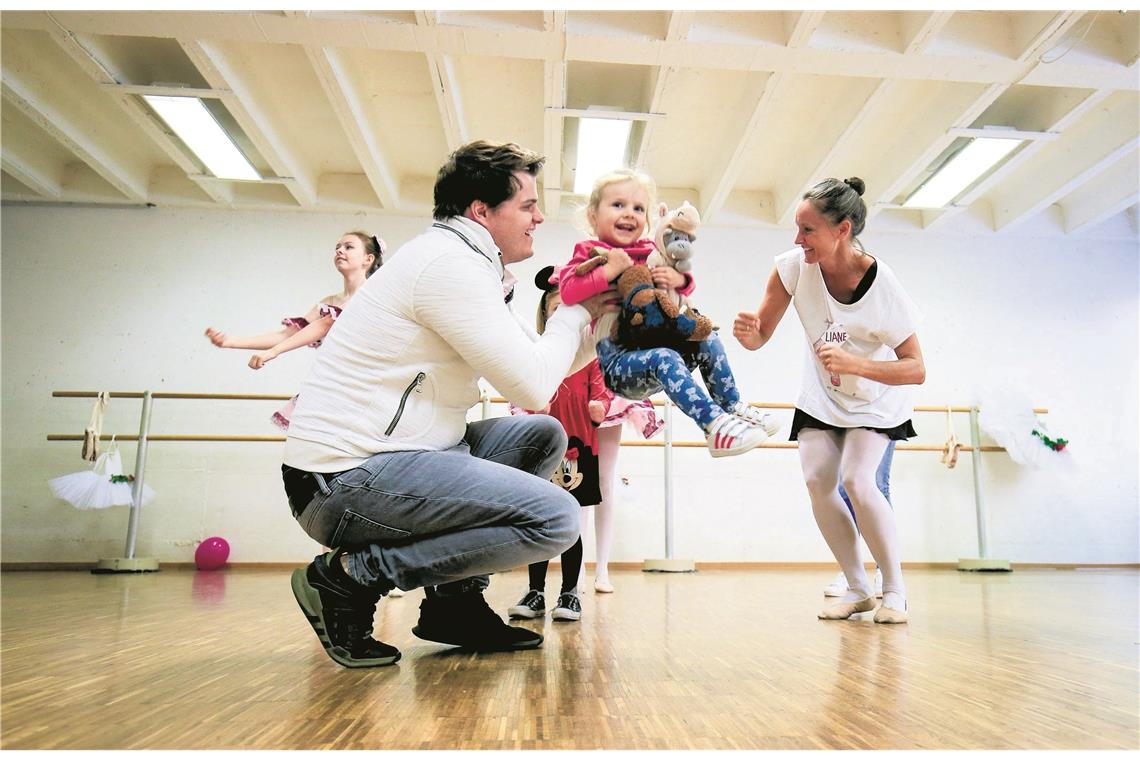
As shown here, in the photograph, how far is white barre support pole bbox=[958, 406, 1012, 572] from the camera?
16.1ft

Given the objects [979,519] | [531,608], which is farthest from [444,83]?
[979,519]

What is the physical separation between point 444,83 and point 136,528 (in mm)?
3217

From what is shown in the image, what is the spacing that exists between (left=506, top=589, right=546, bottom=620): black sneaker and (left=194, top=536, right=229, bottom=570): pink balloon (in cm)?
333

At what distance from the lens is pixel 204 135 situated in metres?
4.45

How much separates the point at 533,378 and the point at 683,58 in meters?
2.71

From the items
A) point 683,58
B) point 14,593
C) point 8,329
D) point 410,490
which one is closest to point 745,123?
point 683,58

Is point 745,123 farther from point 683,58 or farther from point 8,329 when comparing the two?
point 8,329

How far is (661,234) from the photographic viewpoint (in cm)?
157

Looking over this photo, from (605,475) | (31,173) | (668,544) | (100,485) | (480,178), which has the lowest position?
(668,544)

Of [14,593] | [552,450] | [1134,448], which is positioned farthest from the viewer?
[1134,448]

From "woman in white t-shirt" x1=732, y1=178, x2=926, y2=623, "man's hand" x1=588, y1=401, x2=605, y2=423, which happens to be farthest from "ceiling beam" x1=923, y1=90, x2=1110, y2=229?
"man's hand" x1=588, y1=401, x2=605, y2=423

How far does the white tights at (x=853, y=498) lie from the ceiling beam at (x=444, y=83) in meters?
2.18

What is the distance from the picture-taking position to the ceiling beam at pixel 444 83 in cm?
332

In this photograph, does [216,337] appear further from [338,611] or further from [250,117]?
[338,611]
